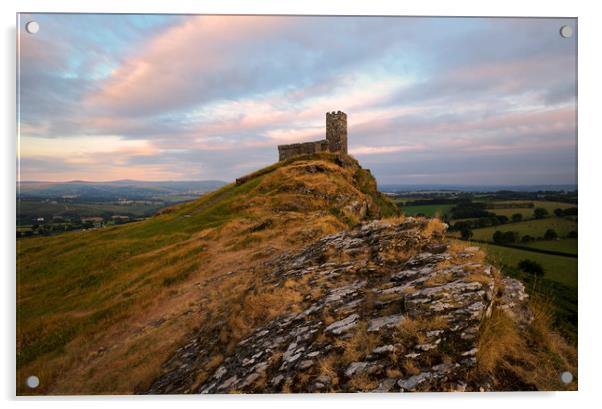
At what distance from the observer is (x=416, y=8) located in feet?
35.6

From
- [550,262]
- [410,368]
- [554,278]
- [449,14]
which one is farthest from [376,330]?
[449,14]

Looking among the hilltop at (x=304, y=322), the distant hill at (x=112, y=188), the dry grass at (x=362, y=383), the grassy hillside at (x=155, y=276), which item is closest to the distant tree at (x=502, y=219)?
the hilltop at (x=304, y=322)

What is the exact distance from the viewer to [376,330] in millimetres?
6539

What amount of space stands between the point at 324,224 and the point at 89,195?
36.9 ft

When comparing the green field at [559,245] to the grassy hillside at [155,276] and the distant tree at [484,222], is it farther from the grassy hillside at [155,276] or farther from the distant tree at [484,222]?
the grassy hillside at [155,276]

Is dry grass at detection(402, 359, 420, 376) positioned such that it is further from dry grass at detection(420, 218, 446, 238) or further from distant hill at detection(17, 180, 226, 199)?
distant hill at detection(17, 180, 226, 199)

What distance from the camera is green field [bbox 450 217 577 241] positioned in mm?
10477

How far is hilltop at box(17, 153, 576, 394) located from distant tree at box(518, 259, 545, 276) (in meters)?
2.30

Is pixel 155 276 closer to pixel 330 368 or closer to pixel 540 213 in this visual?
pixel 330 368

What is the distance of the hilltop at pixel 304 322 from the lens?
6148mm

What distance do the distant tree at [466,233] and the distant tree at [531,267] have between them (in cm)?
158

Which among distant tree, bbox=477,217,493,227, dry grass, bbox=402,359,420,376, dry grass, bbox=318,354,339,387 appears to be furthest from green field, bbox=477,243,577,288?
dry grass, bbox=318,354,339,387
